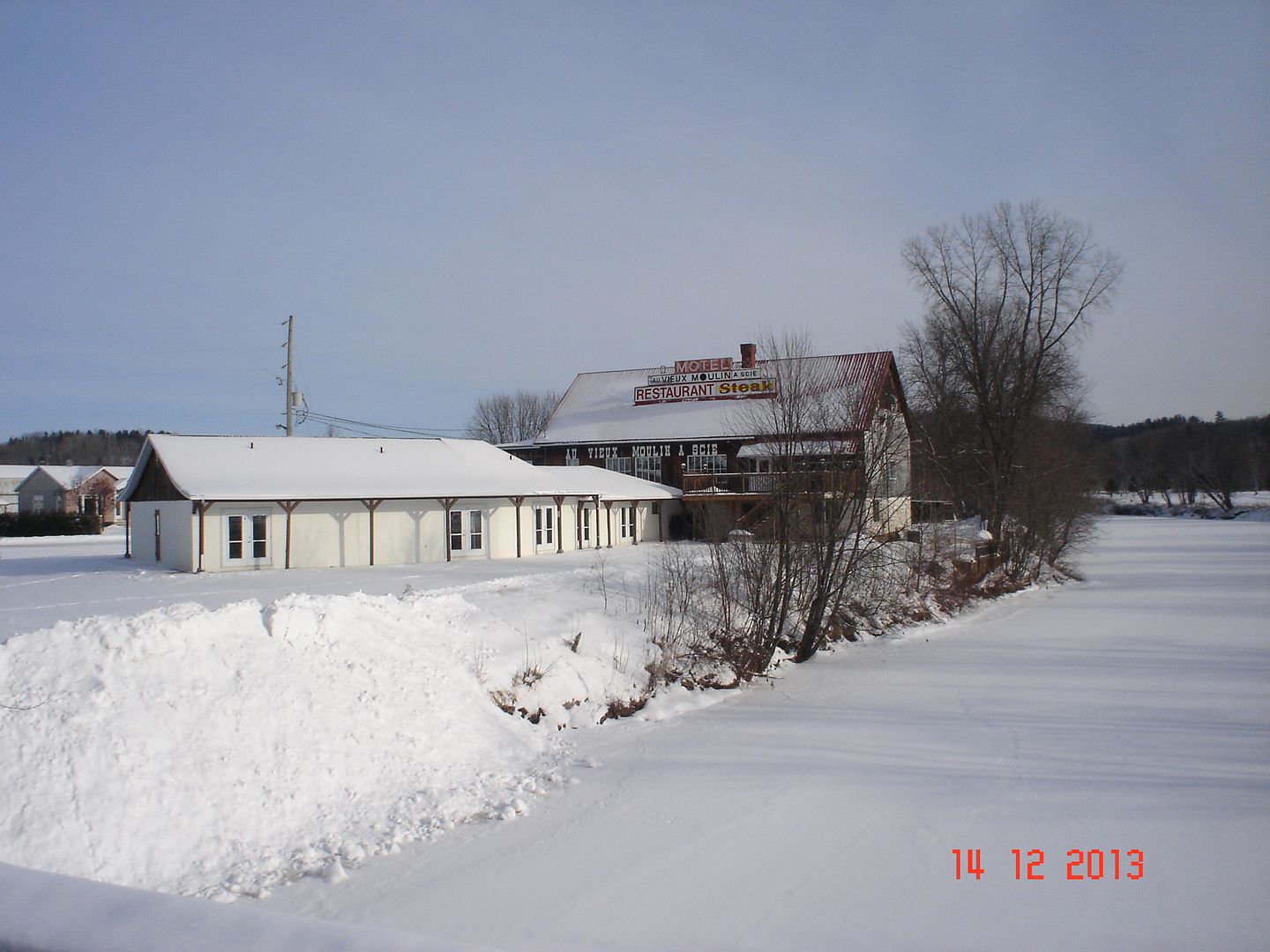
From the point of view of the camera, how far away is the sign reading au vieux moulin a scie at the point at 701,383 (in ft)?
147

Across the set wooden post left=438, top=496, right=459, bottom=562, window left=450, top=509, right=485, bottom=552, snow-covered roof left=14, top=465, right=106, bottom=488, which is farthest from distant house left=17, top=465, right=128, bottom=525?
wooden post left=438, top=496, right=459, bottom=562

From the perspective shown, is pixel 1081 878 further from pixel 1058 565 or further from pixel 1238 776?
pixel 1058 565

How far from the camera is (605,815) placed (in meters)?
9.12

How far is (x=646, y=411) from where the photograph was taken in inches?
1822

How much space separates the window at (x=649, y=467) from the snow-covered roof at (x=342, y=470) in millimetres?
7571

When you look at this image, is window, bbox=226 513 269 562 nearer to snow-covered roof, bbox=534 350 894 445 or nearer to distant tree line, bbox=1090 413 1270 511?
snow-covered roof, bbox=534 350 894 445

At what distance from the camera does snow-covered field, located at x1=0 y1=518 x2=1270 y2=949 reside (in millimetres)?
6668

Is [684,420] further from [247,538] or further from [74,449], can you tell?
[74,449]

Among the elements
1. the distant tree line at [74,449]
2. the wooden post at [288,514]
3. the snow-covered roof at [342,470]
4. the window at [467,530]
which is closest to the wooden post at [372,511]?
the snow-covered roof at [342,470]

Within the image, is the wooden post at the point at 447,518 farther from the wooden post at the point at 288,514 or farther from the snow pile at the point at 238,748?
the snow pile at the point at 238,748
